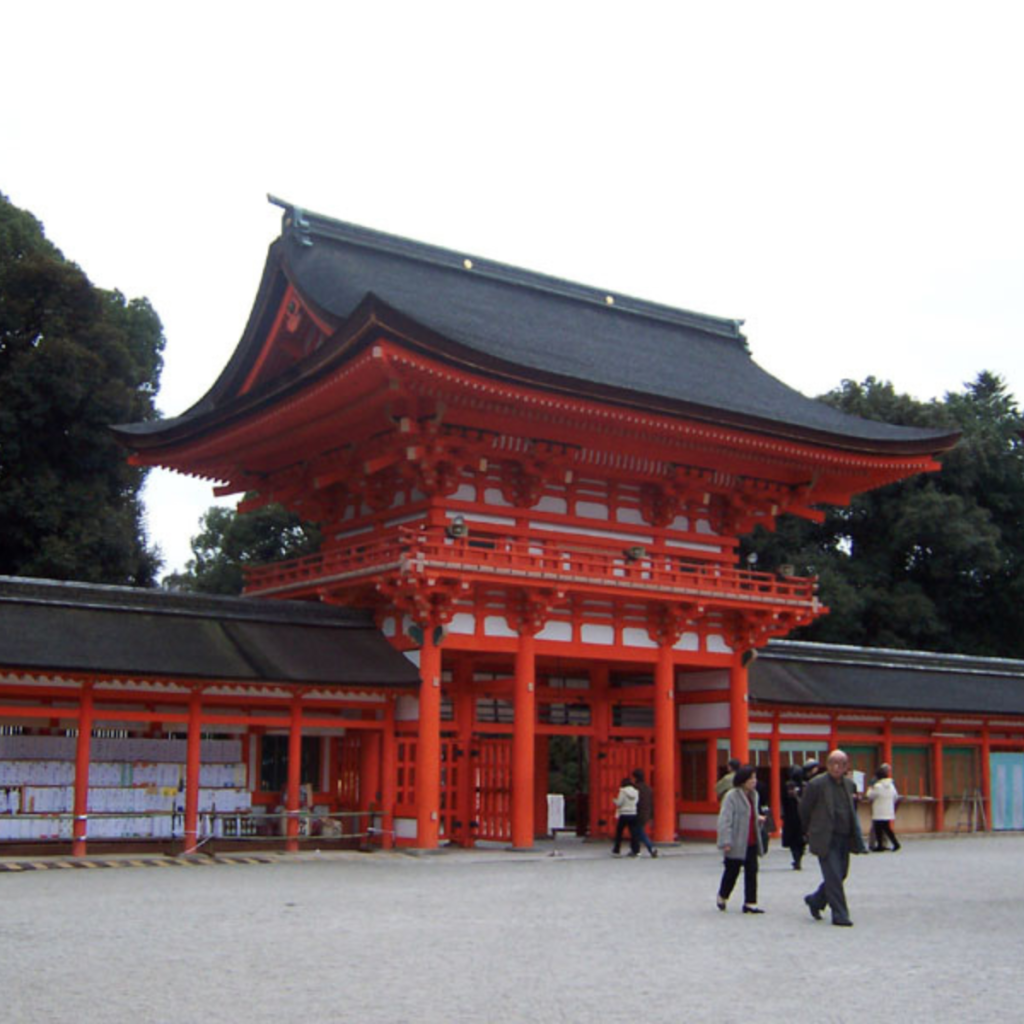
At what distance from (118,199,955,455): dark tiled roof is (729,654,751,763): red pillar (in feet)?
17.5

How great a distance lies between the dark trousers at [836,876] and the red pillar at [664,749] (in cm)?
1317

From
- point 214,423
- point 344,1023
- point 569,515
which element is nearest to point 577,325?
point 569,515

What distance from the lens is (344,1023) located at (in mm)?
8422

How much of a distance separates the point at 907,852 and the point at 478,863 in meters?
8.67

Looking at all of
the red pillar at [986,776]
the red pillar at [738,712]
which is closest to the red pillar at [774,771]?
the red pillar at [738,712]

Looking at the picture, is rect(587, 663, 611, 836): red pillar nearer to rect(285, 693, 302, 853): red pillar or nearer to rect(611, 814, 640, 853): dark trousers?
rect(611, 814, 640, 853): dark trousers

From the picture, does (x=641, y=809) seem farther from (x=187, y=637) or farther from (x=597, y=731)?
(x=187, y=637)

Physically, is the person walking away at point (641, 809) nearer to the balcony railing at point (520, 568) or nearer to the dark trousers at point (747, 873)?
the balcony railing at point (520, 568)

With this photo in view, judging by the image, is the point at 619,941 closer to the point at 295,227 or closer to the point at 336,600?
the point at 336,600

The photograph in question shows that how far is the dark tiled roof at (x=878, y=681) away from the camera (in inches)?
1174

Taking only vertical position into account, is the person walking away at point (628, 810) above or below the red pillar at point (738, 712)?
below

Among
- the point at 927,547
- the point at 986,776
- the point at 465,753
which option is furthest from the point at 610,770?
the point at 927,547

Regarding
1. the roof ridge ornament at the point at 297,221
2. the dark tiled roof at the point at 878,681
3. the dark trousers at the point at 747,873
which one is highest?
the roof ridge ornament at the point at 297,221

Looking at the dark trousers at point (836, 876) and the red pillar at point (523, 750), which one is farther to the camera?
the red pillar at point (523, 750)
